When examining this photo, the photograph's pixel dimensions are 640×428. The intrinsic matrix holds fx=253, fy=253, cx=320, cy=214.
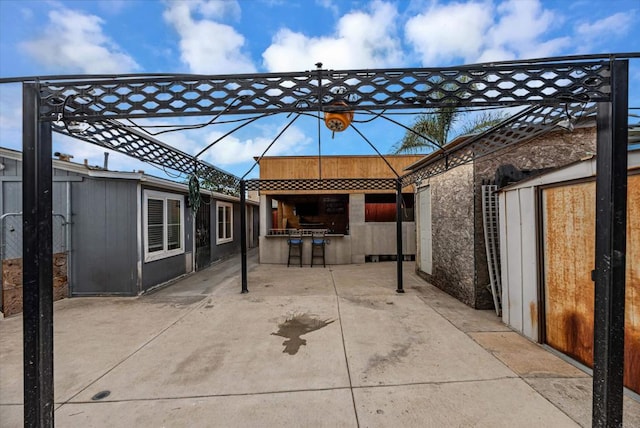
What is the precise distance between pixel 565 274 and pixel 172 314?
17.7 feet

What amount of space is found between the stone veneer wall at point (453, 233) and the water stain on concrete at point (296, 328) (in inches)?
103

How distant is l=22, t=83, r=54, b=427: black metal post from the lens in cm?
155

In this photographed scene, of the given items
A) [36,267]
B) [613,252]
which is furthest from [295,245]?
[613,252]

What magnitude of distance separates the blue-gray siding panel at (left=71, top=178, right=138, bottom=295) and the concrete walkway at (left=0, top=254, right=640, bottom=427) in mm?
628

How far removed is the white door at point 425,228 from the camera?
6.08 m

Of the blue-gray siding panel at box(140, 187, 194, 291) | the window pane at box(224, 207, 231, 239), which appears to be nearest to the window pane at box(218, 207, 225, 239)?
the window pane at box(224, 207, 231, 239)

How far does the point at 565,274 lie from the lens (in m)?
2.77

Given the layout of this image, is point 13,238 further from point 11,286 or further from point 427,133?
point 427,133

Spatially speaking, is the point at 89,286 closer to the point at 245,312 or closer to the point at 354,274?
the point at 245,312

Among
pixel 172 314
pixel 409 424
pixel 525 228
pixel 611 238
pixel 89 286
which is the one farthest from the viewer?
pixel 89 286

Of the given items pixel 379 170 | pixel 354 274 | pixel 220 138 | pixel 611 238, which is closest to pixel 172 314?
pixel 220 138

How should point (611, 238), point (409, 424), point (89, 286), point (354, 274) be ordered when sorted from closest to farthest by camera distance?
point (611, 238), point (409, 424), point (89, 286), point (354, 274)

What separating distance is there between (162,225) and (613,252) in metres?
7.28

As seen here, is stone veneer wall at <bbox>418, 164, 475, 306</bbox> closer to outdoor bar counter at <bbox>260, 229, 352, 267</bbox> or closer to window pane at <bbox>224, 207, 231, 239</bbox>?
outdoor bar counter at <bbox>260, 229, 352, 267</bbox>
